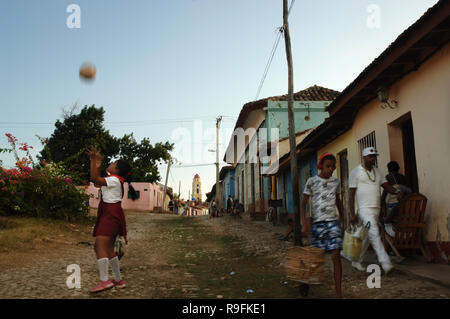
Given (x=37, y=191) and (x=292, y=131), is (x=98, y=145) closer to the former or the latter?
(x=37, y=191)

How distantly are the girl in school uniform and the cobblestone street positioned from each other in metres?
0.22

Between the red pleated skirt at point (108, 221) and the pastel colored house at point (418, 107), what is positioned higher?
the pastel colored house at point (418, 107)

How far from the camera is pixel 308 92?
19938mm

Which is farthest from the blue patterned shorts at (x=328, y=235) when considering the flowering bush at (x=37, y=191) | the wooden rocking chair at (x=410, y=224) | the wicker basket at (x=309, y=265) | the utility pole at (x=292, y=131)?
the flowering bush at (x=37, y=191)

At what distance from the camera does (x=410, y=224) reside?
554 centimetres

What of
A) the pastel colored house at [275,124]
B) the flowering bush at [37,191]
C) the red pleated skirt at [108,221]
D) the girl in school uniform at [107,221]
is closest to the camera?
the girl in school uniform at [107,221]

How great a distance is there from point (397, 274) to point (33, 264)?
18.2 ft

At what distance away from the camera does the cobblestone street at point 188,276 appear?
4.39 metres

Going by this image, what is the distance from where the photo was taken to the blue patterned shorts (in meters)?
4.11

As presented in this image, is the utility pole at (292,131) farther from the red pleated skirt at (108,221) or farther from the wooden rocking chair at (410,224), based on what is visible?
the red pleated skirt at (108,221)

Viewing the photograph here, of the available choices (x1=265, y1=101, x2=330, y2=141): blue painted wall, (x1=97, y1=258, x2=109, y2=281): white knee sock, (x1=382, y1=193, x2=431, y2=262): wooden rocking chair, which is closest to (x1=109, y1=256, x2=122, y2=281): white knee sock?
(x1=97, y1=258, x2=109, y2=281): white knee sock

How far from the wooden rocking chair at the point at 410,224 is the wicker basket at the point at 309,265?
205cm

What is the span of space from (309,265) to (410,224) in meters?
2.24

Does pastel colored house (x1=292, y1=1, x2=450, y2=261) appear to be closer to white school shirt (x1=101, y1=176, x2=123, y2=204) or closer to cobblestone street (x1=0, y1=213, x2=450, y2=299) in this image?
cobblestone street (x1=0, y1=213, x2=450, y2=299)
